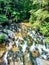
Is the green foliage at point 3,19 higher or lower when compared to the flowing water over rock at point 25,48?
higher

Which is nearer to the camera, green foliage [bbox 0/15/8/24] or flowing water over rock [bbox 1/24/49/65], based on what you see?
flowing water over rock [bbox 1/24/49/65]

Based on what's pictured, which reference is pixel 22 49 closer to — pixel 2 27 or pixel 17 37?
pixel 17 37

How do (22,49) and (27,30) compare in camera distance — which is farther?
(27,30)

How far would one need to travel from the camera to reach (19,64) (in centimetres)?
1055

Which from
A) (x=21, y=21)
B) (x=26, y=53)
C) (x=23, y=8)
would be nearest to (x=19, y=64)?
(x=26, y=53)

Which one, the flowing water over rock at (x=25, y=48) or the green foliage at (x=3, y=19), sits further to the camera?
the green foliage at (x=3, y=19)

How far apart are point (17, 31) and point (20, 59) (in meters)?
4.61

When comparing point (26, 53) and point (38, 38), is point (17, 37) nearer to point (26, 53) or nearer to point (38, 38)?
point (38, 38)

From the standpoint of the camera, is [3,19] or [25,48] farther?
[3,19]

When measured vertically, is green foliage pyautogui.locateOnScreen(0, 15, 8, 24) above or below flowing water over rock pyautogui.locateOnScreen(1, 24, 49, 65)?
above

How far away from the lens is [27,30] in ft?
50.9

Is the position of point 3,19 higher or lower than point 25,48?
higher

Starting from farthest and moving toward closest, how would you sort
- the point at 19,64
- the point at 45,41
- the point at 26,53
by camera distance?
the point at 45,41 < the point at 26,53 < the point at 19,64

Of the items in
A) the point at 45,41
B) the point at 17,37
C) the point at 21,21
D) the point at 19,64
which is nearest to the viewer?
the point at 19,64
